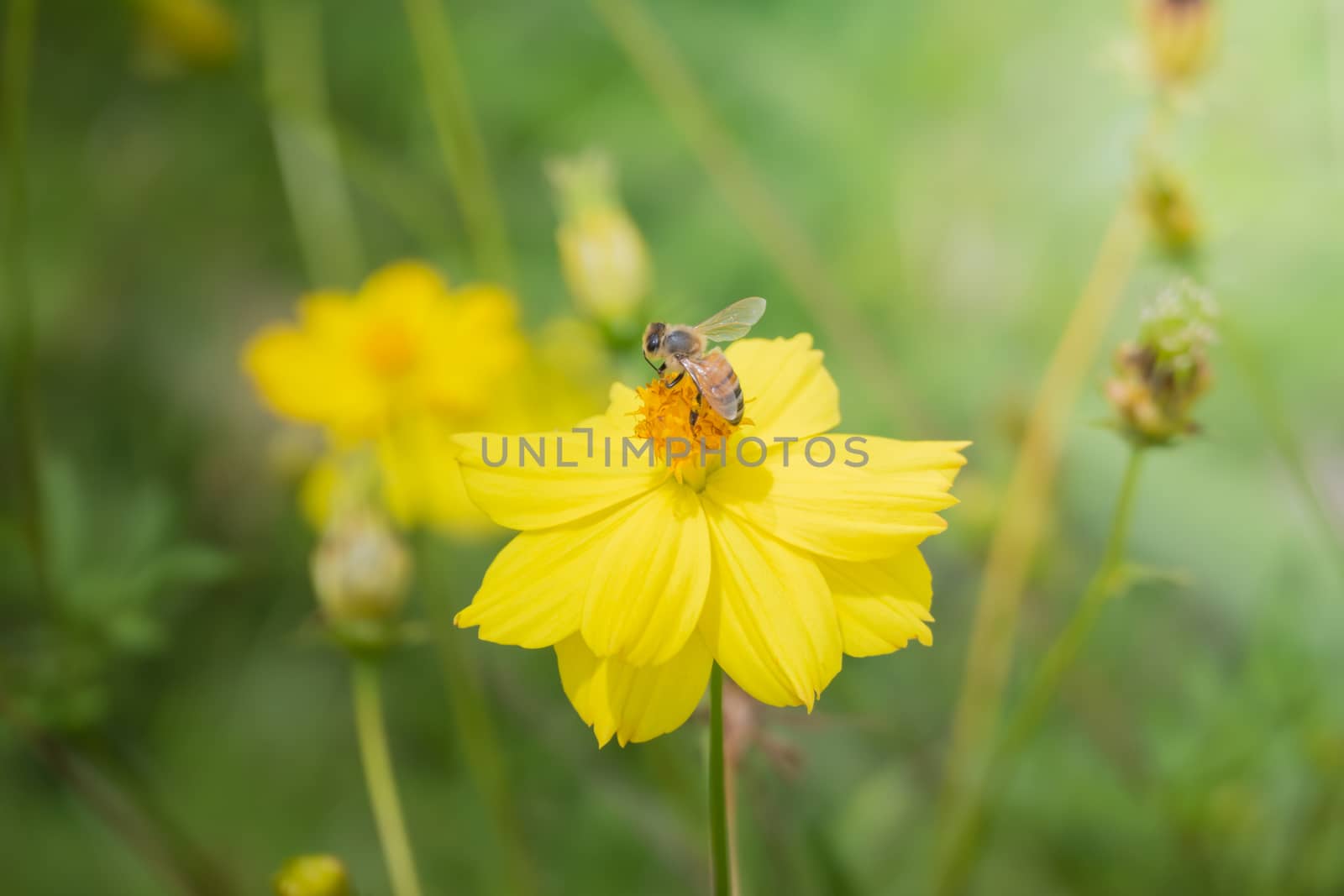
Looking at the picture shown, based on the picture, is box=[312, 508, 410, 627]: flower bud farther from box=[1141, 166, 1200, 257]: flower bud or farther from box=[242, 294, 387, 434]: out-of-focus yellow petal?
box=[1141, 166, 1200, 257]: flower bud

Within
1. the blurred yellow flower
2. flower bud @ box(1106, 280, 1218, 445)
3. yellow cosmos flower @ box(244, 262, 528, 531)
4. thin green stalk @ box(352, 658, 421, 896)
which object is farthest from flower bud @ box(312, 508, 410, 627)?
the blurred yellow flower

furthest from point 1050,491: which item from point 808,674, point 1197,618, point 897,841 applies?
point 808,674

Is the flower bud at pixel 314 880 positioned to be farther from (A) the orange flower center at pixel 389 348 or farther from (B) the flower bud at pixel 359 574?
(A) the orange flower center at pixel 389 348

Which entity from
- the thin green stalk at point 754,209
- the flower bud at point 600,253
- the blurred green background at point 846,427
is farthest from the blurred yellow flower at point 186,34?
the flower bud at point 600,253

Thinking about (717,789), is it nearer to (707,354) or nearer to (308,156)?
(707,354)

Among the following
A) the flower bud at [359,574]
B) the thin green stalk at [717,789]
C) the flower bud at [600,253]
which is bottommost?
the thin green stalk at [717,789]

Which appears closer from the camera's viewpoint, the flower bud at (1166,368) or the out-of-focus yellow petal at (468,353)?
the flower bud at (1166,368)
